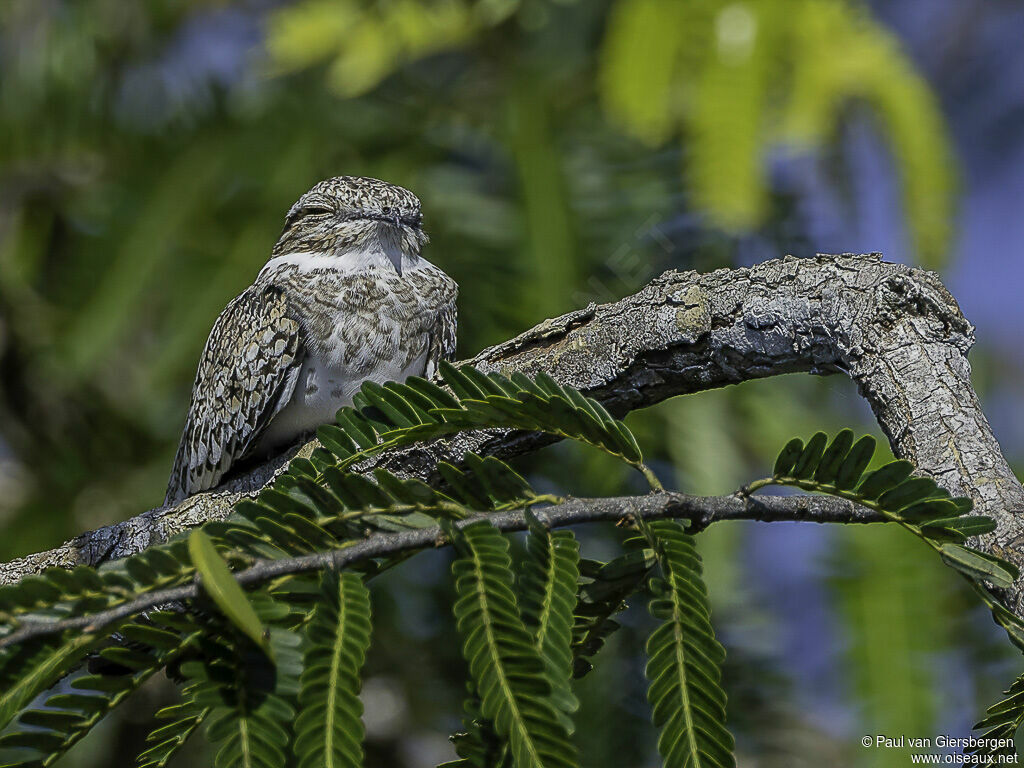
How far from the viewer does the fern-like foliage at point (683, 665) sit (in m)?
1.90

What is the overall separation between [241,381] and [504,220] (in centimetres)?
387

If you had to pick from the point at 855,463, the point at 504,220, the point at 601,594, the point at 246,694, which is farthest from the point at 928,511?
the point at 504,220

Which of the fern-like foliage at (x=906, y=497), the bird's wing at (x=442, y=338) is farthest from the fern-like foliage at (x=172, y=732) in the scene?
the bird's wing at (x=442, y=338)

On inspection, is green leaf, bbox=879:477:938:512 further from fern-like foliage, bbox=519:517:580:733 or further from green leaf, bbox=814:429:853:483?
fern-like foliage, bbox=519:517:580:733

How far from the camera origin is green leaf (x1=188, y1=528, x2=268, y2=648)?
1.67 m

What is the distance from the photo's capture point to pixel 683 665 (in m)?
1.99

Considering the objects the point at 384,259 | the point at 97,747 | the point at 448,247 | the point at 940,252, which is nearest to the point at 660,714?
the point at 384,259

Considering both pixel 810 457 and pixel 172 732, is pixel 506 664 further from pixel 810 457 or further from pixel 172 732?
pixel 810 457

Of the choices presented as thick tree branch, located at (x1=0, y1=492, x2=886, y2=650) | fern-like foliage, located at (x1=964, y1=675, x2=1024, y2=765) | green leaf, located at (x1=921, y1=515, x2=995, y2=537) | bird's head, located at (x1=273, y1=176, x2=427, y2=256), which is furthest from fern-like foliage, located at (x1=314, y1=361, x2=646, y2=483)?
bird's head, located at (x1=273, y1=176, x2=427, y2=256)

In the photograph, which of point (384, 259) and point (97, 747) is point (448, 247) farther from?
point (97, 747)

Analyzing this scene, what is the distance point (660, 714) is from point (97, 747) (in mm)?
6911

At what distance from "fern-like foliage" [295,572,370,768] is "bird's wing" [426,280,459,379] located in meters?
3.07

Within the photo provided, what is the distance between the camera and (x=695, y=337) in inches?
119

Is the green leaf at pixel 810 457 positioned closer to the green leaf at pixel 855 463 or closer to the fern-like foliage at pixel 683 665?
the green leaf at pixel 855 463
